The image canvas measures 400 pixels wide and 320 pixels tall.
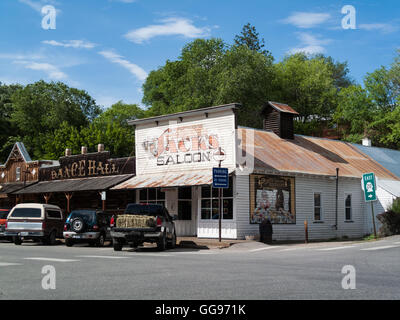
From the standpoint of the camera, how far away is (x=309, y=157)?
3070 cm

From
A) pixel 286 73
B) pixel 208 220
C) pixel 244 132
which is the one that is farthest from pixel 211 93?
pixel 208 220

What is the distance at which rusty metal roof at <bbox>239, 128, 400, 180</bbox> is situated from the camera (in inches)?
1069

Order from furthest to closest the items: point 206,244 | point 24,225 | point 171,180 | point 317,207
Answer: point 317,207
point 171,180
point 24,225
point 206,244

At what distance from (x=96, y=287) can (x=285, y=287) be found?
3.29 meters

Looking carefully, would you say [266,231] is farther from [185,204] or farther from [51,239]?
[51,239]

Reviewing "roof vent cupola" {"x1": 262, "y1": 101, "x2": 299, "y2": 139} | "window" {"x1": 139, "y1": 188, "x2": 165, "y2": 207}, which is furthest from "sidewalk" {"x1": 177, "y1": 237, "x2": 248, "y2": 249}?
"roof vent cupola" {"x1": 262, "y1": 101, "x2": 299, "y2": 139}

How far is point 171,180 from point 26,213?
7.32 m

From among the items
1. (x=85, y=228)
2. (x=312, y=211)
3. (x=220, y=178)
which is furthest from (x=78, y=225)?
(x=312, y=211)

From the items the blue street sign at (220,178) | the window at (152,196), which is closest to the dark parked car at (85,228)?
the blue street sign at (220,178)

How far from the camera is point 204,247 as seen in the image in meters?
23.4

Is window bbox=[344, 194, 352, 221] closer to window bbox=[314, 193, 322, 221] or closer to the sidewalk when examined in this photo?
window bbox=[314, 193, 322, 221]

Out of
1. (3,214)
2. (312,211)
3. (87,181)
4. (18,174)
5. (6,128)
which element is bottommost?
(3,214)

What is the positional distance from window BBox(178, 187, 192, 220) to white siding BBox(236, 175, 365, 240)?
4511 millimetres
